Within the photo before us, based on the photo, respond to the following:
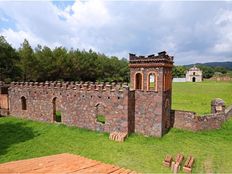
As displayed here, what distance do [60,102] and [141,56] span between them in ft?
28.6

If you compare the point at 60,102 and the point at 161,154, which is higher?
the point at 60,102

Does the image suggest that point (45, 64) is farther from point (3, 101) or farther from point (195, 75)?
point (195, 75)

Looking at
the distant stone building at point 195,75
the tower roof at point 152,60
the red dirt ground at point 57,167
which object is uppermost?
the distant stone building at point 195,75

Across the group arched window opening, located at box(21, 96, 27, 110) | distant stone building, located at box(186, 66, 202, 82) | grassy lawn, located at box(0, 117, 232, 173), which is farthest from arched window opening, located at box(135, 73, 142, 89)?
distant stone building, located at box(186, 66, 202, 82)

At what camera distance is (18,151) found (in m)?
14.6

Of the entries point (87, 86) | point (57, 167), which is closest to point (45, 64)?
point (87, 86)

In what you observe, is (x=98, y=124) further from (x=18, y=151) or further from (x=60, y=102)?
(x=18, y=151)

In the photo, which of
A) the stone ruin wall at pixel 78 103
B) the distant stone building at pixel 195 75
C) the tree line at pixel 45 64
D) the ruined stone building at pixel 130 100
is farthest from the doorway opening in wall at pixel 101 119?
the distant stone building at pixel 195 75

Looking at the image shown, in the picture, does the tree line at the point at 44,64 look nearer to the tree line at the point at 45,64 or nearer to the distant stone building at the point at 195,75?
the tree line at the point at 45,64

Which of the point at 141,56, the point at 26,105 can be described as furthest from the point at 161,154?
the point at 26,105

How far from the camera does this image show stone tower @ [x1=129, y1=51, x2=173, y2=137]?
54.1 ft

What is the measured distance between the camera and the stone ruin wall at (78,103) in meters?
17.2

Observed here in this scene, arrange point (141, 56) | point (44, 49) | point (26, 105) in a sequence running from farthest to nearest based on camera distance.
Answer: point (44, 49), point (26, 105), point (141, 56)

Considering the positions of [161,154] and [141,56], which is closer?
[161,154]
